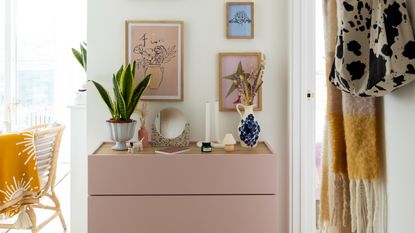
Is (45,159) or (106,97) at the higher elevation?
(106,97)

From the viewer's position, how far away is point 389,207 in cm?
141

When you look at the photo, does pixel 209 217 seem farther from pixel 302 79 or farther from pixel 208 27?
pixel 208 27

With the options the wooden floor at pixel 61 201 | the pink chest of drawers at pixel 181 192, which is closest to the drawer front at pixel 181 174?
the pink chest of drawers at pixel 181 192

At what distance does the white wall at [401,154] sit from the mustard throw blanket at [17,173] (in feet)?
7.64

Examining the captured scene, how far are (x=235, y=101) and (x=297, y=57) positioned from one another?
46cm

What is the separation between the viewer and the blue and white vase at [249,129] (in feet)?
8.02

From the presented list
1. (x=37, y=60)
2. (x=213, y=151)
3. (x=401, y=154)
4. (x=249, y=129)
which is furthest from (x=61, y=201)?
(x=401, y=154)

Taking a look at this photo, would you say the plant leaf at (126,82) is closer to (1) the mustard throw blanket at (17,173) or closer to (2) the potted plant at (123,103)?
(2) the potted plant at (123,103)

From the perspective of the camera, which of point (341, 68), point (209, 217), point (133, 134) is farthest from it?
point (133, 134)

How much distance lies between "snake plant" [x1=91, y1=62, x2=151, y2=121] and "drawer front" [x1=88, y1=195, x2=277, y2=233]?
0.48m

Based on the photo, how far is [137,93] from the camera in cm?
243

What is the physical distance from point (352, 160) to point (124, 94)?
1.39 metres

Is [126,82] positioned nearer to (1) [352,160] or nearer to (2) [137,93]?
(2) [137,93]

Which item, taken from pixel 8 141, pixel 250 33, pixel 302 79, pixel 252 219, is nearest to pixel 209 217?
pixel 252 219
